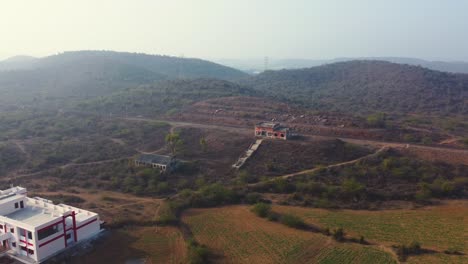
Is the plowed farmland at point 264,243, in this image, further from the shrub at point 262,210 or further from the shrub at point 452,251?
the shrub at point 452,251

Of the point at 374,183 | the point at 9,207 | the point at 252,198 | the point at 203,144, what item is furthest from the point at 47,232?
the point at 374,183

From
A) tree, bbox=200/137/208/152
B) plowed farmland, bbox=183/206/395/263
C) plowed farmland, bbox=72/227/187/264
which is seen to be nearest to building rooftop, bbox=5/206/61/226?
plowed farmland, bbox=72/227/187/264

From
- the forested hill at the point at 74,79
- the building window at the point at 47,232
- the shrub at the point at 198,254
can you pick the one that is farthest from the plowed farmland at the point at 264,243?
the forested hill at the point at 74,79

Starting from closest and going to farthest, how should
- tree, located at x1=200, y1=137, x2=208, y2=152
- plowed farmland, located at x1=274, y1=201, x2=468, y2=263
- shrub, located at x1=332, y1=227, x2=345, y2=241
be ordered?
plowed farmland, located at x1=274, y1=201, x2=468, y2=263 < shrub, located at x1=332, y1=227, x2=345, y2=241 < tree, located at x1=200, y1=137, x2=208, y2=152

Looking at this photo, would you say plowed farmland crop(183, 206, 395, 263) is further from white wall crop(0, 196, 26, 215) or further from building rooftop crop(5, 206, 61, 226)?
white wall crop(0, 196, 26, 215)

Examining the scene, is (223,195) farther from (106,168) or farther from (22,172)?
(22,172)

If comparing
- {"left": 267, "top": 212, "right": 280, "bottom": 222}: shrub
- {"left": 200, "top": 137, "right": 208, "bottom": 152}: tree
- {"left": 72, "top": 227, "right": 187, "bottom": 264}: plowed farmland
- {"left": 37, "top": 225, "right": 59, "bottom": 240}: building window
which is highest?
{"left": 200, "top": 137, "right": 208, "bottom": 152}: tree

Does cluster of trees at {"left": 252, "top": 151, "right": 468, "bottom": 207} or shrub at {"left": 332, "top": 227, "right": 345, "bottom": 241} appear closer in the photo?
shrub at {"left": 332, "top": 227, "right": 345, "bottom": 241}

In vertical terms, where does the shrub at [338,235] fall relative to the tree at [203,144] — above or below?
below
